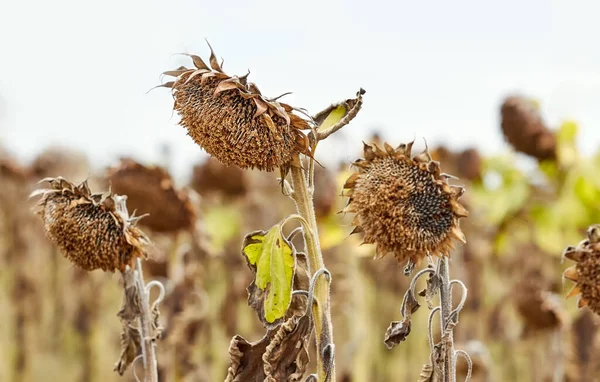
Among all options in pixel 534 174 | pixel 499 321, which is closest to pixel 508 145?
pixel 534 174

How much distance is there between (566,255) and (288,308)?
56 cm

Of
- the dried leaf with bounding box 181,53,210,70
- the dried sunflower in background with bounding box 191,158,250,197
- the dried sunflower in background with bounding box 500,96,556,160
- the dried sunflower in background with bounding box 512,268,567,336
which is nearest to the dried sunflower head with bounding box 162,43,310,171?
the dried leaf with bounding box 181,53,210,70

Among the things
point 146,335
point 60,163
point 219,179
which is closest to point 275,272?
point 146,335

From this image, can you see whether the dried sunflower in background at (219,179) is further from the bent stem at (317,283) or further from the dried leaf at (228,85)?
the dried leaf at (228,85)

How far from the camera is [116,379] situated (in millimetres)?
6461

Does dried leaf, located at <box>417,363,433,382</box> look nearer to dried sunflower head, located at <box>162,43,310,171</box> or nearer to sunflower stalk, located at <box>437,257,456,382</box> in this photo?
sunflower stalk, located at <box>437,257,456,382</box>

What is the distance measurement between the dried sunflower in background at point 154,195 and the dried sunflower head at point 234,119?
1.18 m

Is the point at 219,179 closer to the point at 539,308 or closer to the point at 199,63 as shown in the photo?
the point at 539,308

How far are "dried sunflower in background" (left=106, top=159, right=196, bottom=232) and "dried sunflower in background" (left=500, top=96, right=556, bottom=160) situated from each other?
154 centimetres

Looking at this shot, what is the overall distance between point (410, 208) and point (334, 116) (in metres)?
0.21

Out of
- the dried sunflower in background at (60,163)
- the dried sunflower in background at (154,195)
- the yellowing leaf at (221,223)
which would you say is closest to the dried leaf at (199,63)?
the dried sunflower in background at (154,195)

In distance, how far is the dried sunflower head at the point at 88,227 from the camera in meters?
1.48

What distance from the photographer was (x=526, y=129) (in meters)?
3.36

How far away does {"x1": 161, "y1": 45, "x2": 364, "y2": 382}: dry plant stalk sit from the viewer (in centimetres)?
120
